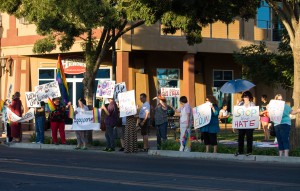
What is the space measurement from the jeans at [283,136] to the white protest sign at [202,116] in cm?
243

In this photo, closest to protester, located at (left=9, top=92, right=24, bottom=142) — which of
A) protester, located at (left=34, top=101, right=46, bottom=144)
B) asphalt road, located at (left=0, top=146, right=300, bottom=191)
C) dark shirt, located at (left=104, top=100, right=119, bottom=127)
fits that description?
protester, located at (left=34, top=101, right=46, bottom=144)

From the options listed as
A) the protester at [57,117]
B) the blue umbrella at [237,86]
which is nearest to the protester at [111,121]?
the protester at [57,117]

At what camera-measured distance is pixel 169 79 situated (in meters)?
36.5

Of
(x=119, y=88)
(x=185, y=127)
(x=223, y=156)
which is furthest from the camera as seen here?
(x=119, y=88)

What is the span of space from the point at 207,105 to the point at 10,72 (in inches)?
772

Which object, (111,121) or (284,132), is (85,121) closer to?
(111,121)

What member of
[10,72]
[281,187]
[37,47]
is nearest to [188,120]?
[37,47]

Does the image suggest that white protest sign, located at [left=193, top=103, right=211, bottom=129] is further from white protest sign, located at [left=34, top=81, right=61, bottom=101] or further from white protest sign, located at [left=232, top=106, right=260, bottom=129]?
white protest sign, located at [left=34, top=81, right=61, bottom=101]

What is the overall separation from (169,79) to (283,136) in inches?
732

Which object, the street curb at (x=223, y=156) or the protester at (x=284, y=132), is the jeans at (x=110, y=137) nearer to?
the street curb at (x=223, y=156)

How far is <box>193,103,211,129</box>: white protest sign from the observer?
66.0 feet

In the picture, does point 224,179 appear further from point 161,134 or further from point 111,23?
point 111,23

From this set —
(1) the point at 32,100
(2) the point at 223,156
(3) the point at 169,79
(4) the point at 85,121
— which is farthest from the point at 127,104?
(3) the point at 169,79

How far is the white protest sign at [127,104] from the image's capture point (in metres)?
21.3
